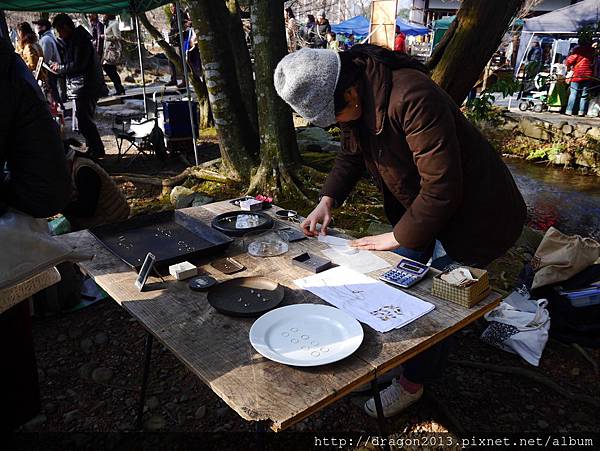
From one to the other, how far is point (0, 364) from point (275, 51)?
3649mm

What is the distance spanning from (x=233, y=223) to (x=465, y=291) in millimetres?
1251

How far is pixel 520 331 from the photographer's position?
2.80m

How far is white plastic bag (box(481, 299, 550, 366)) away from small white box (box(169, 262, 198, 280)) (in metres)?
1.94

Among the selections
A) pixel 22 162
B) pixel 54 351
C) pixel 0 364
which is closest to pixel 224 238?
pixel 22 162

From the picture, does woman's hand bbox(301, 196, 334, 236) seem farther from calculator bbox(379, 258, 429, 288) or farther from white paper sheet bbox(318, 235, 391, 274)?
calculator bbox(379, 258, 429, 288)

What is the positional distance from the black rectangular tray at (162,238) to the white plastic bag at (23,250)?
12.1 inches

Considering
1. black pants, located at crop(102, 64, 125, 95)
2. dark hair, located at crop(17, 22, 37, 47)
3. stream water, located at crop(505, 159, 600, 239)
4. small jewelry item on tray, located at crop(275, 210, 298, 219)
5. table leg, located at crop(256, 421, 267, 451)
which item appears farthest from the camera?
black pants, located at crop(102, 64, 125, 95)

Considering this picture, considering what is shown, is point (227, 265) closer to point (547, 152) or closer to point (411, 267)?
point (411, 267)

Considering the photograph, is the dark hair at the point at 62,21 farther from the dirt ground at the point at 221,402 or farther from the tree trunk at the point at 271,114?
the dirt ground at the point at 221,402

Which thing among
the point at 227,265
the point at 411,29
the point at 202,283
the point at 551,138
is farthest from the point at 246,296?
the point at 411,29

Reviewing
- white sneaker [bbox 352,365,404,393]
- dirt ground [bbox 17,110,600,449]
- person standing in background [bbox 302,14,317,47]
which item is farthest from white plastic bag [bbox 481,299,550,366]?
person standing in background [bbox 302,14,317,47]

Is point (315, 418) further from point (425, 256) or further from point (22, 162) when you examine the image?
point (22, 162)

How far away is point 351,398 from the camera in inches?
96.8

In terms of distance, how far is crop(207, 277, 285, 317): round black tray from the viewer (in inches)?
63.6
